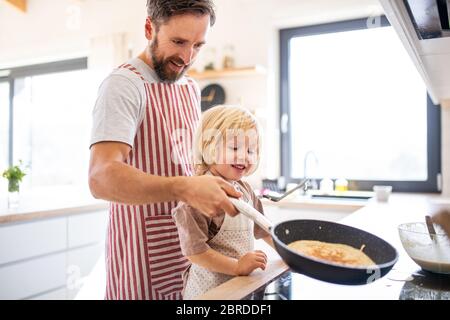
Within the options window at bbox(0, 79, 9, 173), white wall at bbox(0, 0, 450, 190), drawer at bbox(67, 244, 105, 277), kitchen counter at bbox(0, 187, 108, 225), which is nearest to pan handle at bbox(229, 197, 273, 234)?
kitchen counter at bbox(0, 187, 108, 225)

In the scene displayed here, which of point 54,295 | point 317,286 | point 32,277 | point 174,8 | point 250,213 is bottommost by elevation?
point 54,295

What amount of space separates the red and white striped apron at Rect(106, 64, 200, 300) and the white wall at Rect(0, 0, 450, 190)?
5.09 feet

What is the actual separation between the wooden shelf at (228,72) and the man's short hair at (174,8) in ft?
5.00

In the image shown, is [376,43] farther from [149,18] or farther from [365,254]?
[365,254]

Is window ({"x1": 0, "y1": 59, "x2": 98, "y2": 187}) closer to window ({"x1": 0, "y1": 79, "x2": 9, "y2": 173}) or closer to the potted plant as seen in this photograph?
window ({"x1": 0, "y1": 79, "x2": 9, "y2": 173})

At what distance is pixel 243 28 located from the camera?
257cm

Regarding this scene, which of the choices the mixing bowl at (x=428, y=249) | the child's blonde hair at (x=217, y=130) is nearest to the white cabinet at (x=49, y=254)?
the child's blonde hair at (x=217, y=130)

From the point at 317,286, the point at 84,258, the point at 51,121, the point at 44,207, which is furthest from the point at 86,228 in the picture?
the point at 51,121

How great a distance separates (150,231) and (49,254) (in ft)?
3.75

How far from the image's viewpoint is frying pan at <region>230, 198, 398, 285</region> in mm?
530

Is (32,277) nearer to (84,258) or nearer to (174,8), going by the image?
(84,258)

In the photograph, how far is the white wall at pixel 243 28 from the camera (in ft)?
7.98
